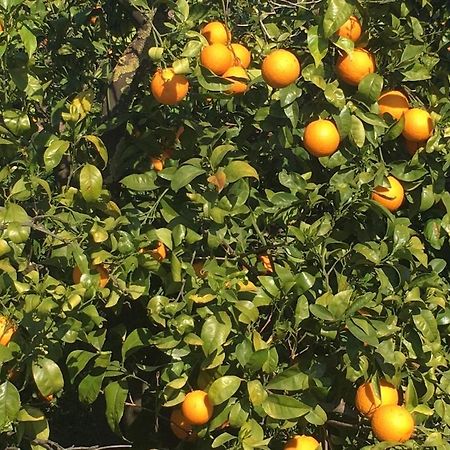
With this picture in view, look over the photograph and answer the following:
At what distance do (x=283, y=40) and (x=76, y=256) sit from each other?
63cm

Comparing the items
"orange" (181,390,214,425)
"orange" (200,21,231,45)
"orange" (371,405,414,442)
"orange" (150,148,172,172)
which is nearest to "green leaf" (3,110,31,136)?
"orange" (150,148,172,172)

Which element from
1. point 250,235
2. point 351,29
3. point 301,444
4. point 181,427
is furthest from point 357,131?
point 181,427

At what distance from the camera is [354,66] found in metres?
1.61

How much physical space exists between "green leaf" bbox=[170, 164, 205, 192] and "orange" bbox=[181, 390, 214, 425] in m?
0.40

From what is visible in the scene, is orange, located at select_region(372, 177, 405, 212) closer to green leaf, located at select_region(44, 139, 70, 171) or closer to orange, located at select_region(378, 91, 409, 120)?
orange, located at select_region(378, 91, 409, 120)

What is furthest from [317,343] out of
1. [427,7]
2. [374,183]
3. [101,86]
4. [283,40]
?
[101,86]

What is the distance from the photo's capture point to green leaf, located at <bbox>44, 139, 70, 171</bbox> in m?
1.62

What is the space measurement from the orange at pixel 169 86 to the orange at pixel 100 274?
0.35m

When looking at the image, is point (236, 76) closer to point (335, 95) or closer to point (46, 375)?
point (335, 95)

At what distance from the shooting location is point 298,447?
1629 mm

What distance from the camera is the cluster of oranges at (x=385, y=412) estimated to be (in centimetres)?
156

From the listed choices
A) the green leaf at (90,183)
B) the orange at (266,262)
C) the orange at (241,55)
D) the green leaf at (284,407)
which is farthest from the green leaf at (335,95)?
the green leaf at (284,407)

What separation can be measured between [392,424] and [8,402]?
0.72 m

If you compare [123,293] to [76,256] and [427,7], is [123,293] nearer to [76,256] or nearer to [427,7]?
[76,256]
